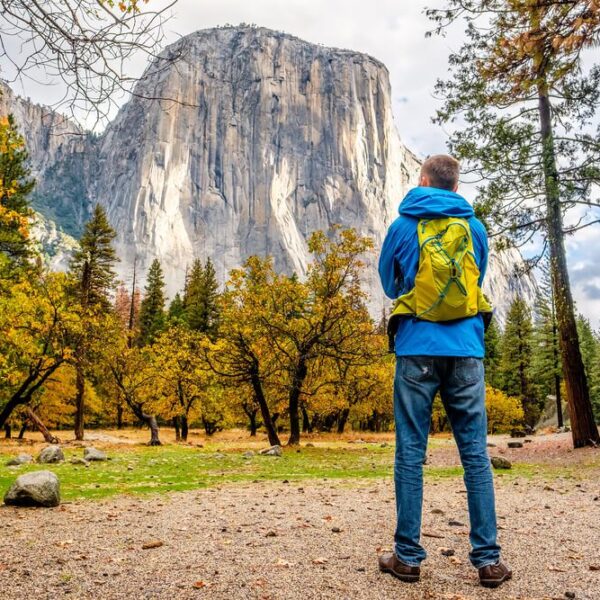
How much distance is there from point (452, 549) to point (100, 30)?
4.27 meters

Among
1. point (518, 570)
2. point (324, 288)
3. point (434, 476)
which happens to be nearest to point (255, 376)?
point (324, 288)

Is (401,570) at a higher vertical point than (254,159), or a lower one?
lower

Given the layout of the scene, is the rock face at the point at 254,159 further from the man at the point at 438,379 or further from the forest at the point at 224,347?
the man at the point at 438,379

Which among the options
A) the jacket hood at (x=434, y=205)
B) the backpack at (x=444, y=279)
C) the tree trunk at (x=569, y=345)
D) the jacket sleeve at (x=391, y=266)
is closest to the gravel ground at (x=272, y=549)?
the backpack at (x=444, y=279)

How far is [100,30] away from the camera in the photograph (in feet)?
9.94

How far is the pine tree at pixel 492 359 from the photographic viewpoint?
48.9 m

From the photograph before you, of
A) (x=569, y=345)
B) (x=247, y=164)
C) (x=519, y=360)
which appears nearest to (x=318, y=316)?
(x=569, y=345)

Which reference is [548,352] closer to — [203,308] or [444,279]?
[203,308]

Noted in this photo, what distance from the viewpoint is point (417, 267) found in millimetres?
3252

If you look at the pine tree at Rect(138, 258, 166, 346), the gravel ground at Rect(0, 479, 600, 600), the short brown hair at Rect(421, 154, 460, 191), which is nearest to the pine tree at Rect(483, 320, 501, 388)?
the pine tree at Rect(138, 258, 166, 346)

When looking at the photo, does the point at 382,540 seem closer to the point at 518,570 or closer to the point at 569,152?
the point at 518,570

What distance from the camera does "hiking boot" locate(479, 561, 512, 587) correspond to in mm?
2916

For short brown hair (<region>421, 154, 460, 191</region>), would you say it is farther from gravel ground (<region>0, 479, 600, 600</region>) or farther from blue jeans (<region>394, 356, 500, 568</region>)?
gravel ground (<region>0, 479, 600, 600</region>)

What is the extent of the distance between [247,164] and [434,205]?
149 m
